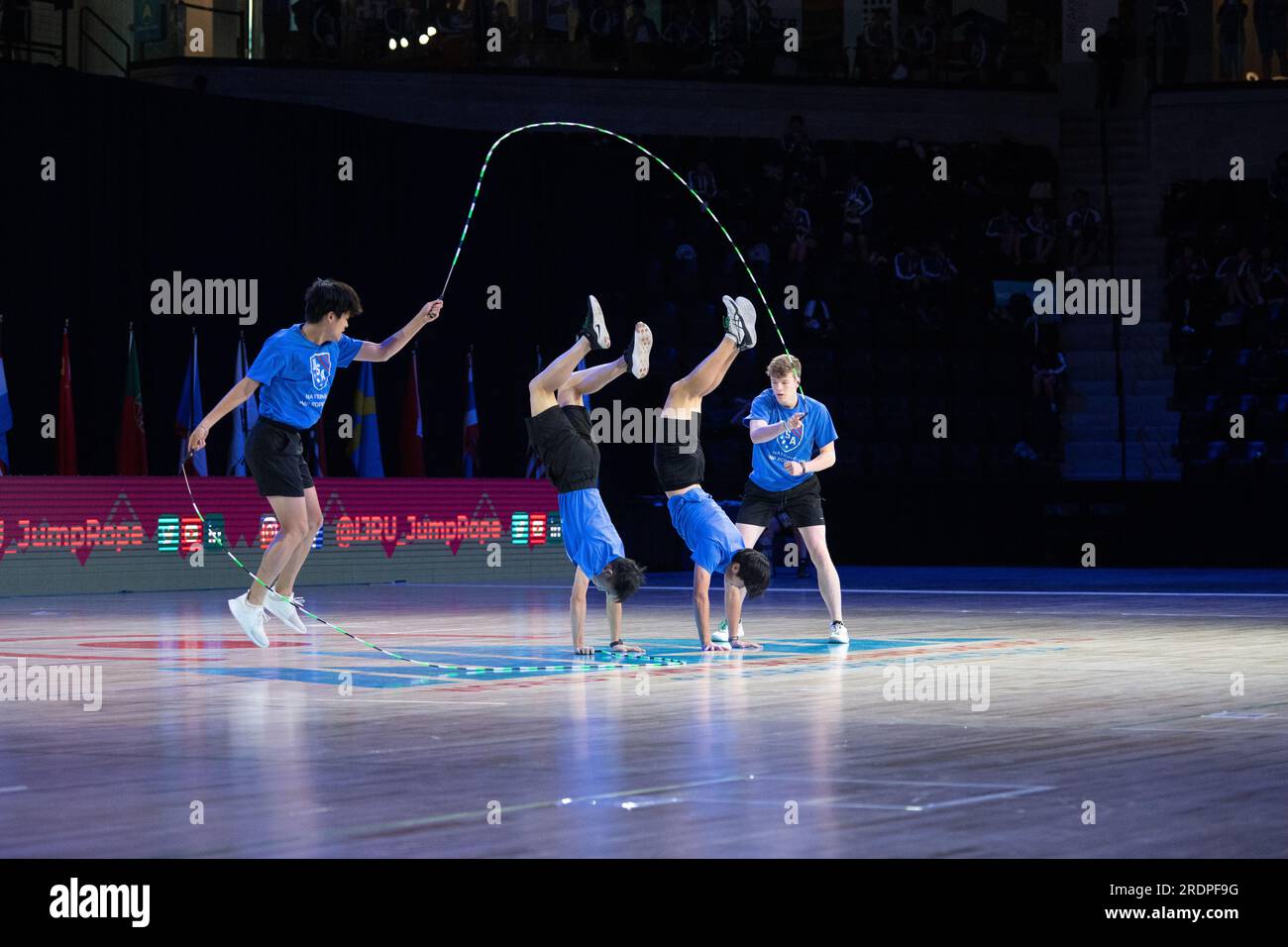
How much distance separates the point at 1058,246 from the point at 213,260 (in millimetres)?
13615

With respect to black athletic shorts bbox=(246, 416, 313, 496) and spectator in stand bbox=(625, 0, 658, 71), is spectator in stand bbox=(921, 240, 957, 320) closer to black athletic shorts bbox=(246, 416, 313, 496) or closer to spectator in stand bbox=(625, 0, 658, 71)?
spectator in stand bbox=(625, 0, 658, 71)

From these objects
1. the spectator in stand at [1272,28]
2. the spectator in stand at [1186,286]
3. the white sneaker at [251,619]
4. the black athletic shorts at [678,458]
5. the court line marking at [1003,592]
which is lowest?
the court line marking at [1003,592]

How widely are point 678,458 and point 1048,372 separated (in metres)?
17.9

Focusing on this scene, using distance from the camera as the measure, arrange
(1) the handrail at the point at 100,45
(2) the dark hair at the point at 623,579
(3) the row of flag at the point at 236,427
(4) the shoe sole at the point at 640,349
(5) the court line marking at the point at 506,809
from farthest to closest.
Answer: (1) the handrail at the point at 100,45
(3) the row of flag at the point at 236,427
(4) the shoe sole at the point at 640,349
(2) the dark hair at the point at 623,579
(5) the court line marking at the point at 506,809

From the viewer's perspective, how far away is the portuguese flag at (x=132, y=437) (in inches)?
915

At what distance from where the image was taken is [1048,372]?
96.1 ft

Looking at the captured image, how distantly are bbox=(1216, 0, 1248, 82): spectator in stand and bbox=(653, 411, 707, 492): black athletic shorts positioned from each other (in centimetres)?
2105

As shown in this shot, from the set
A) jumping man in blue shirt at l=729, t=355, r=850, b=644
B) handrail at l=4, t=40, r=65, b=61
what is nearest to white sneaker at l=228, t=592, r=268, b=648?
jumping man in blue shirt at l=729, t=355, r=850, b=644

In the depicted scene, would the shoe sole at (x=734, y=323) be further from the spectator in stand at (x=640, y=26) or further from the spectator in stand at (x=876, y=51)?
the spectator in stand at (x=876, y=51)

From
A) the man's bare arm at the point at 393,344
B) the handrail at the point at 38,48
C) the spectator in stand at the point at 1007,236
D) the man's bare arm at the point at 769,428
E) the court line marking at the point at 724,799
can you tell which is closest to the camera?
the court line marking at the point at 724,799

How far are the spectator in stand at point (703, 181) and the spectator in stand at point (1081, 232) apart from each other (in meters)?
5.89

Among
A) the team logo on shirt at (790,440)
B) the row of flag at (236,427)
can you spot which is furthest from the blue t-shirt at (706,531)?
the row of flag at (236,427)

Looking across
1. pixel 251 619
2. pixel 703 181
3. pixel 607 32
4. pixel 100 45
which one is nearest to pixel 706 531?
pixel 251 619

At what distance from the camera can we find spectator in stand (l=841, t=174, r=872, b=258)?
29969 mm
